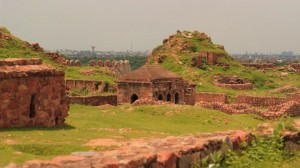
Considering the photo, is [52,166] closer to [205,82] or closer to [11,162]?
[11,162]

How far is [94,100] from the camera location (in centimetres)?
2517

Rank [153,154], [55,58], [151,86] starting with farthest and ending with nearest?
[55,58]
[151,86]
[153,154]

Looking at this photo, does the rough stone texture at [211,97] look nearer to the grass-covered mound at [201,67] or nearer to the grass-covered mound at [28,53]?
the grass-covered mound at [201,67]

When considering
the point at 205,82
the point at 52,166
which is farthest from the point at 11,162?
the point at 205,82

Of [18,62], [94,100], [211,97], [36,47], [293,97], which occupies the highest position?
[36,47]

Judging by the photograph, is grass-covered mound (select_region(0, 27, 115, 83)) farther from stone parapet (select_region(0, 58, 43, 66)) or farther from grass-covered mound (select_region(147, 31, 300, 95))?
stone parapet (select_region(0, 58, 43, 66))

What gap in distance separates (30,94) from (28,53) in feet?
67.2

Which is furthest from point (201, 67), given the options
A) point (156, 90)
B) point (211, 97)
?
point (156, 90)

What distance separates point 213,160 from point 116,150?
1546mm

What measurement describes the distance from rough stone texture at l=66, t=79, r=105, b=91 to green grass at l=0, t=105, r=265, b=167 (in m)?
10.2

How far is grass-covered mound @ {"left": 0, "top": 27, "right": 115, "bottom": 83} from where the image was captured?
30.2m

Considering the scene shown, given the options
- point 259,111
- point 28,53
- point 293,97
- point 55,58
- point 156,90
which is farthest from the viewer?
point 55,58

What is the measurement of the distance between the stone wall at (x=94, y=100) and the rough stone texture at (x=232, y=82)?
422 inches

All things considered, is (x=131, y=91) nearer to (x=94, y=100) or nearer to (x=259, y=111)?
(x=94, y=100)
